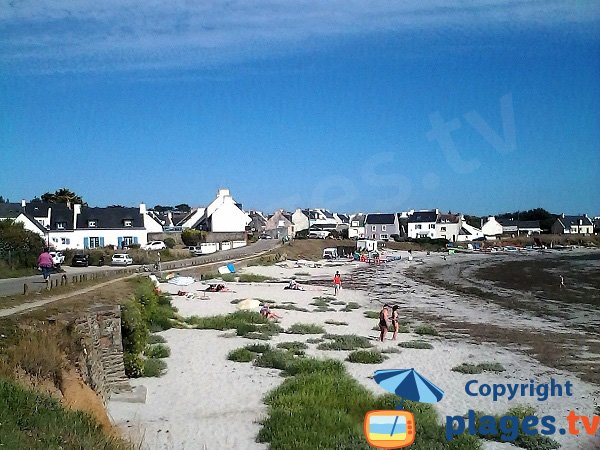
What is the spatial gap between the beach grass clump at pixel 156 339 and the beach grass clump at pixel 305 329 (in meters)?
4.63

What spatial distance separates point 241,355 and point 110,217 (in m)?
44.9

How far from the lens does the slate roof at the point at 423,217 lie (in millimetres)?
109375

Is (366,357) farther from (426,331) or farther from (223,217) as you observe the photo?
(223,217)

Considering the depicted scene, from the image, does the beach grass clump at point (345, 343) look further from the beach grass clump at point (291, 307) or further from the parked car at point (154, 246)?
the parked car at point (154, 246)

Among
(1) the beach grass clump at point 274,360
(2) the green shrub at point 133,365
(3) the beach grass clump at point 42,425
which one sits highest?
(3) the beach grass clump at point 42,425

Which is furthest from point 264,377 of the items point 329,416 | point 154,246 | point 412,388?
point 154,246

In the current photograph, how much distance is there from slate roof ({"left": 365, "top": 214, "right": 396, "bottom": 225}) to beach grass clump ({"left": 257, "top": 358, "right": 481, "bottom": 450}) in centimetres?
9471

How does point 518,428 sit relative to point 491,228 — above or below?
below

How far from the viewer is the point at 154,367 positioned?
1387cm

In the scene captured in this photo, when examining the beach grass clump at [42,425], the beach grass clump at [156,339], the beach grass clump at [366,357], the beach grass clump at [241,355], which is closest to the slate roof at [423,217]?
the beach grass clump at [156,339]

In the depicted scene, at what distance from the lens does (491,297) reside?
36125mm

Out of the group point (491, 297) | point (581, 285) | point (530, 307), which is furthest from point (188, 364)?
point (581, 285)

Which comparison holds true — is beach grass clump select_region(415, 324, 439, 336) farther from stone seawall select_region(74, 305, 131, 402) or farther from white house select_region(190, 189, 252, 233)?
white house select_region(190, 189, 252, 233)

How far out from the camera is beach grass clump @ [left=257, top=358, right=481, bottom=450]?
906 cm
